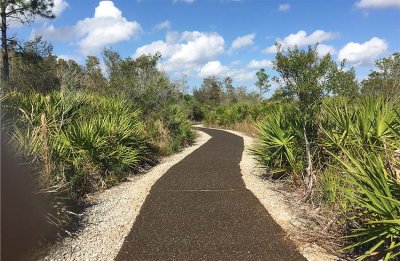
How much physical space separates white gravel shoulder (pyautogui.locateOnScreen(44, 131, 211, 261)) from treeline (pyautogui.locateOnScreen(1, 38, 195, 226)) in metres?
0.41

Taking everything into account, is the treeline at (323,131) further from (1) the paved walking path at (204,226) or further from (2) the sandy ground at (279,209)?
(1) the paved walking path at (204,226)

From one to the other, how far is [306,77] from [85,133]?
536 centimetres

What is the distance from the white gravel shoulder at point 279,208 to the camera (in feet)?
17.0

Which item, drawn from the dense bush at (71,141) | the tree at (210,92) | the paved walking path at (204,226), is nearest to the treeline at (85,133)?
the dense bush at (71,141)

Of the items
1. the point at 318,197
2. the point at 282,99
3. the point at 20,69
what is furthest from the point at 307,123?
the point at 20,69

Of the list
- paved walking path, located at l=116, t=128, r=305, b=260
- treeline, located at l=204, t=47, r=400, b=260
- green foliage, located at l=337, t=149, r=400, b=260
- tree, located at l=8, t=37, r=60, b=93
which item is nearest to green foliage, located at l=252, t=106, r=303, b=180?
treeline, located at l=204, t=47, r=400, b=260

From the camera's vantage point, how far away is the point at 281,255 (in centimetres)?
513

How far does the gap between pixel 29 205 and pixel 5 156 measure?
0.74m

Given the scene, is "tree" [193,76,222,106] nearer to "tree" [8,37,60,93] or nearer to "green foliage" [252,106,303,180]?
"tree" [8,37,60,93]

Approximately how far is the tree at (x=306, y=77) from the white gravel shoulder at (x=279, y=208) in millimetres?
1045

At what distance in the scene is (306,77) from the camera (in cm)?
855

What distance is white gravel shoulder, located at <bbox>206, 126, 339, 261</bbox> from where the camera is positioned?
5.18 meters

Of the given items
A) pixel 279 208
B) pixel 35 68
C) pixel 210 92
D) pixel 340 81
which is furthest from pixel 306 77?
pixel 210 92

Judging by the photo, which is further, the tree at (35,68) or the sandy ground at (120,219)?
the tree at (35,68)
